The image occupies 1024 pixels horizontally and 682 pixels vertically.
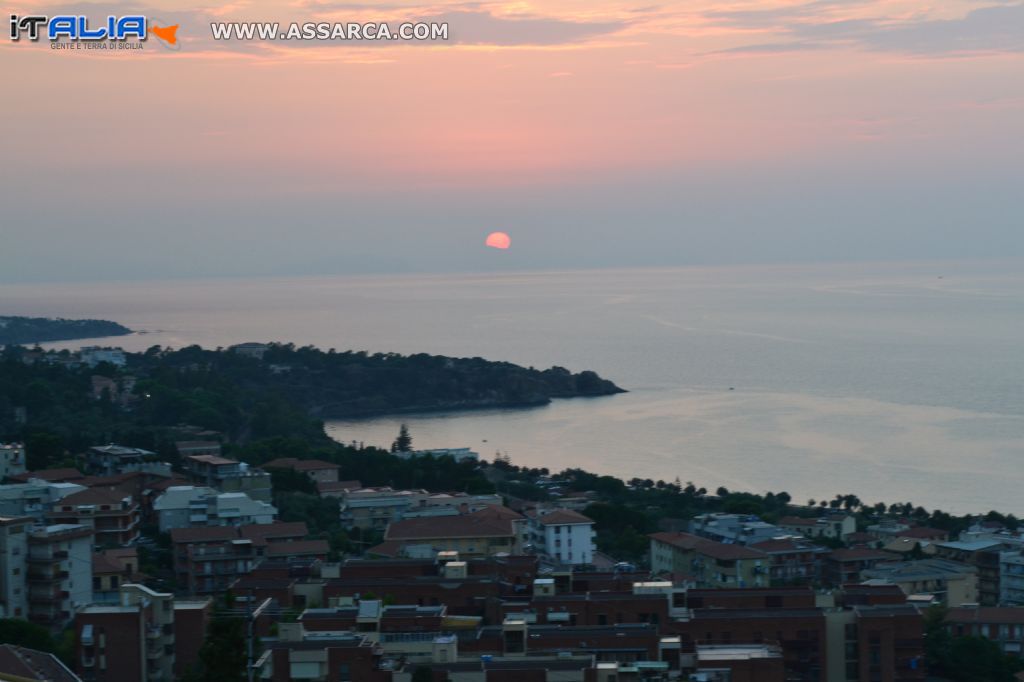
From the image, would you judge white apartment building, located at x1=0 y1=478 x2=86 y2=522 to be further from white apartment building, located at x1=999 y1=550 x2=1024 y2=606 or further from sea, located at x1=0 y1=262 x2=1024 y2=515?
sea, located at x1=0 y1=262 x2=1024 y2=515

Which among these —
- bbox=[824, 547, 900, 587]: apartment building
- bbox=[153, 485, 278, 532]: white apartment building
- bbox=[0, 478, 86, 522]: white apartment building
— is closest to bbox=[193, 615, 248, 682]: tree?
bbox=[0, 478, 86, 522]: white apartment building

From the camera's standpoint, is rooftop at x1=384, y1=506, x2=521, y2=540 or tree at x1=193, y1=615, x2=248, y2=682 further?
rooftop at x1=384, y1=506, x2=521, y2=540

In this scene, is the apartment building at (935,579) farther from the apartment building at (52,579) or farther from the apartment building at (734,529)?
the apartment building at (52,579)

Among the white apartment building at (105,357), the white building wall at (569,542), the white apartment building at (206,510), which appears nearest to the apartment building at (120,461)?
the white apartment building at (206,510)

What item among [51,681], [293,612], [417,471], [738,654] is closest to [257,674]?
[51,681]

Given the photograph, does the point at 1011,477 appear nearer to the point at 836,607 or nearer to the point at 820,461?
the point at 820,461

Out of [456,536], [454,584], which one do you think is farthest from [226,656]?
[456,536]
